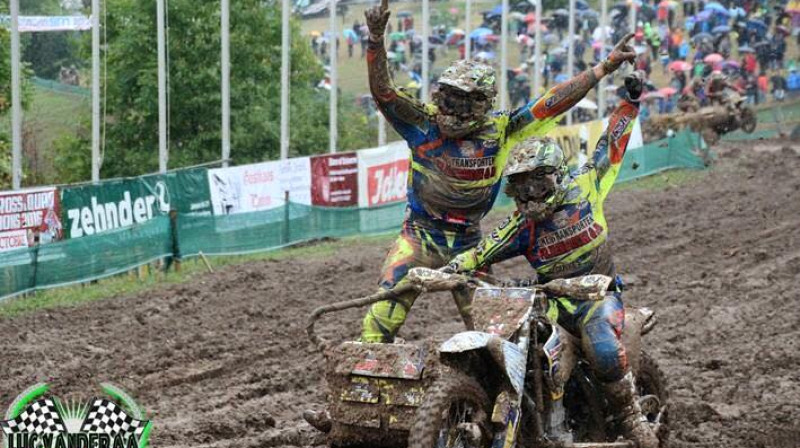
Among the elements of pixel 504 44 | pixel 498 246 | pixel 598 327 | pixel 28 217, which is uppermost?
pixel 504 44

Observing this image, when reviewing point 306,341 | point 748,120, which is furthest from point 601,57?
point 306,341

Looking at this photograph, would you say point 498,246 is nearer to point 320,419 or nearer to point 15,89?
point 320,419

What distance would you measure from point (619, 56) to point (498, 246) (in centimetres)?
152

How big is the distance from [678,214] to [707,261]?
5.28 meters

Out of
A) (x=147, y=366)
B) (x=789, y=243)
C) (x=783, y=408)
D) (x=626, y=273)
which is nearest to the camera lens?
(x=783, y=408)

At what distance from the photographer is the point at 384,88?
8852 mm

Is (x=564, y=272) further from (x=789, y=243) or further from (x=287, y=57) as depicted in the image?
(x=287, y=57)

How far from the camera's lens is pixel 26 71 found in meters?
23.0

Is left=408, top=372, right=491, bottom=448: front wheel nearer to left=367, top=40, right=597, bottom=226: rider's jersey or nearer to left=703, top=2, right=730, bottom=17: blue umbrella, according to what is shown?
left=367, top=40, right=597, bottom=226: rider's jersey

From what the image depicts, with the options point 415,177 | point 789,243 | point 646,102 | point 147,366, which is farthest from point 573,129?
point 415,177

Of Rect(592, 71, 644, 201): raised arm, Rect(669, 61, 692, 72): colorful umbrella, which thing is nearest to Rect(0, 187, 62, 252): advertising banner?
Rect(592, 71, 644, 201): raised arm

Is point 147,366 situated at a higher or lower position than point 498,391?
lower

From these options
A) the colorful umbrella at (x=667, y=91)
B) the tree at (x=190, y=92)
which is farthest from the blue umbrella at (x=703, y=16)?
the tree at (x=190, y=92)

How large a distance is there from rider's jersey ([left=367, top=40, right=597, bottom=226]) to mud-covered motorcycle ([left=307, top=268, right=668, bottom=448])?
106 centimetres
